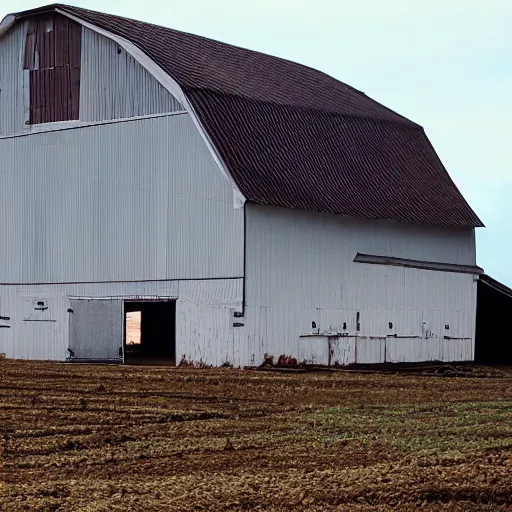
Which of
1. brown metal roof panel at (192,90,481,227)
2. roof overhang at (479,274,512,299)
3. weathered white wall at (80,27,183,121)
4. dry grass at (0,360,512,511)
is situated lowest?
dry grass at (0,360,512,511)

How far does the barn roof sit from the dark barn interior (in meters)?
2.45

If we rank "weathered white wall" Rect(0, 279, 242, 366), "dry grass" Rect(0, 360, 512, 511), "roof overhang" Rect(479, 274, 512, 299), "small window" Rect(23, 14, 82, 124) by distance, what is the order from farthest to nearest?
"roof overhang" Rect(479, 274, 512, 299), "small window" Rect(23, 14, 82, 124), "weathered white wall" Rect(0, 279, 242, 366), "dry grass" Rect(0, 360, 512, 511)

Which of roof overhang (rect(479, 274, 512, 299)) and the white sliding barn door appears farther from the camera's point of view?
roof overhang (rect(479, 274, 512, 299))

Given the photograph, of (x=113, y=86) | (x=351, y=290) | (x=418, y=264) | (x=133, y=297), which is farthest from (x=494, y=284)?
(x=113, y=86)

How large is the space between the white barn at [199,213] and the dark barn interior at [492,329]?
2007 millimetres

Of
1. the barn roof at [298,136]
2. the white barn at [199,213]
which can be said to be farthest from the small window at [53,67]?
the barn roof at [298,136]

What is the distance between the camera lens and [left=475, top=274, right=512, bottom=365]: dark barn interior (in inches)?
1293

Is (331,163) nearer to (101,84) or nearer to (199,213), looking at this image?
(199,213)

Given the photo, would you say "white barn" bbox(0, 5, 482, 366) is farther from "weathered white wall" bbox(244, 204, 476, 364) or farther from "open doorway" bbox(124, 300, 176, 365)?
"open doorway" bbox(124, 300, 176, 365)

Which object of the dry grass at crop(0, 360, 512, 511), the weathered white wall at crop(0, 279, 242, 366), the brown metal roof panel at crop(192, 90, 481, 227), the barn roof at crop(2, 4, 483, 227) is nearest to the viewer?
the dry grass at crop(0, 360, 512, 511)

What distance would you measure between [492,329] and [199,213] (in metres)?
11.3

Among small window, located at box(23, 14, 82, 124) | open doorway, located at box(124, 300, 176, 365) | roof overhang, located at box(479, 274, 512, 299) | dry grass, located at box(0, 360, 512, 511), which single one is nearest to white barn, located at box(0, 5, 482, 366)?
small window, located at box(23, 14, 82, 124)

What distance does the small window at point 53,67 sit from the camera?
2748 centimetres

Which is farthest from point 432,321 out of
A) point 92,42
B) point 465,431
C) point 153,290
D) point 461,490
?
point 461,490
